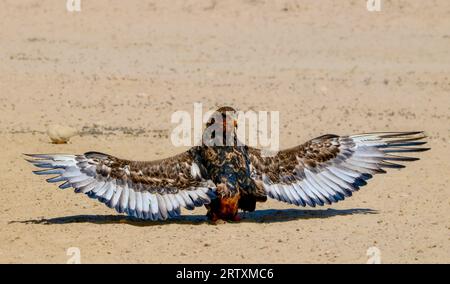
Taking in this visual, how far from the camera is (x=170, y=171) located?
376 inches

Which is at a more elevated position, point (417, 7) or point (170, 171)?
point (417, 7)

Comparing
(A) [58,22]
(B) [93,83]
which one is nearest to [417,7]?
(A) [58,22]

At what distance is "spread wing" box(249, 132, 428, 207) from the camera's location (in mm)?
9656

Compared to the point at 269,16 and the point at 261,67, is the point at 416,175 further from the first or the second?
the point at 269,16

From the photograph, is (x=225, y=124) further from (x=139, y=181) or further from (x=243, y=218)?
(x=243, y=218)

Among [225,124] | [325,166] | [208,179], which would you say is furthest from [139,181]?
[325,166]

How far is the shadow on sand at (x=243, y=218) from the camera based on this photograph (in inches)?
387

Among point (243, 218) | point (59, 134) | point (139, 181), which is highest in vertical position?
point (59, 134)

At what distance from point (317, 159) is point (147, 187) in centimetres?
148

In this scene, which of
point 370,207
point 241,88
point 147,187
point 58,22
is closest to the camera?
point 147,187

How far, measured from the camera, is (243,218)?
9961 mm

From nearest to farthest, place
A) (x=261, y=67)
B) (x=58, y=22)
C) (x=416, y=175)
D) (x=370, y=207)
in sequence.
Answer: (x=370, y=207) < (x=416, y=175) < (x=261, y=67) < (x=58, y=22)

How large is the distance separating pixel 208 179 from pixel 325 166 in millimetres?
1067

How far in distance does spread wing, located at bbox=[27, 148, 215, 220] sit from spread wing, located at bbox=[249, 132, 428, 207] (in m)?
0.53
